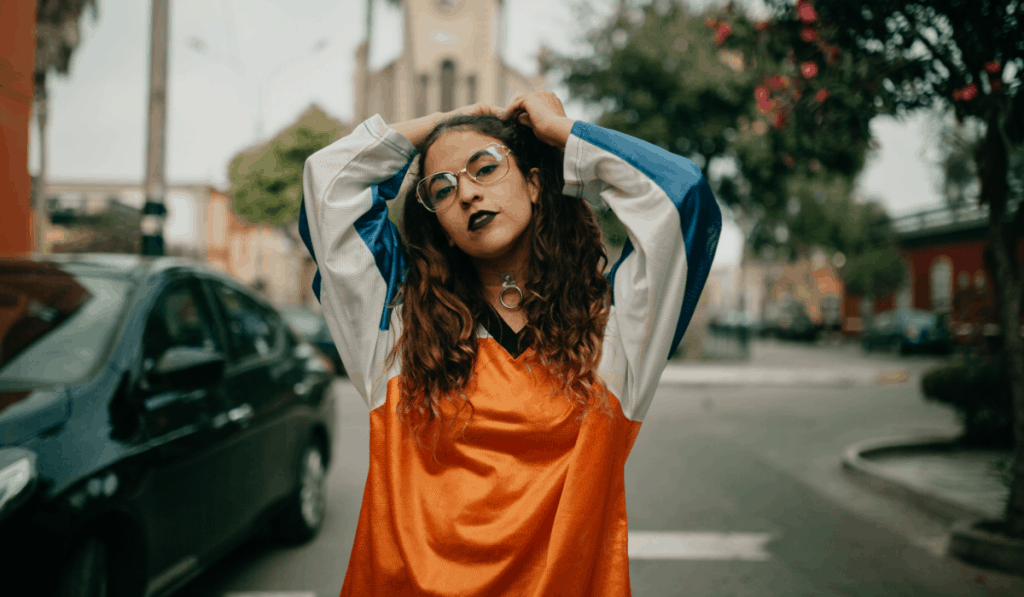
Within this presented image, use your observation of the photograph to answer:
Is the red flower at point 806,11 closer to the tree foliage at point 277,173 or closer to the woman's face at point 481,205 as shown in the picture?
the woman's face at point 481,205

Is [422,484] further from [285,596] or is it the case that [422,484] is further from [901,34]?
[901,34]

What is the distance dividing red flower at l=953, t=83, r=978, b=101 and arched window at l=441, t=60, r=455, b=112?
32425mm

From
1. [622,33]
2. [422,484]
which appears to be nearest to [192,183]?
[622,33]

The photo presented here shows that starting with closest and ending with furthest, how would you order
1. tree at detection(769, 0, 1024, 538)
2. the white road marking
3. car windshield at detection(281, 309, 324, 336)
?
tree at detection(769, 0, 1024, 538) < the white road marking < car windshield at detection(281, 309, 324, 336)

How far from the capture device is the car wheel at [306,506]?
15.2 feet

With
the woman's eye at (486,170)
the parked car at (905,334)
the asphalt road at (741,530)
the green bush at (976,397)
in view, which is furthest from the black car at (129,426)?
the parked car at (905,334)

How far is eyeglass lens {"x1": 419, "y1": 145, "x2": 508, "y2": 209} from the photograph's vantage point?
1.61 meters

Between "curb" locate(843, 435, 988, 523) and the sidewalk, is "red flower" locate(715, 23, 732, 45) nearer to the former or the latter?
"curb" locate(843, 435, 988, 523)

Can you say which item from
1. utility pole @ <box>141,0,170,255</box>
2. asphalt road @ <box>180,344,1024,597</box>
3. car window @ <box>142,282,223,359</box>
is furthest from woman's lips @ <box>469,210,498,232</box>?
utility pole @ <box>141,0,170,255</box>

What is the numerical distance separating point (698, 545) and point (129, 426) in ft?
11.3

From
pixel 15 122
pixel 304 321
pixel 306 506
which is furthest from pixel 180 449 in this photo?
pixel 304 321

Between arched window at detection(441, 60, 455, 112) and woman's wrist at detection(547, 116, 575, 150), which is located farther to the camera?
arched window at detection(441, 60, 455, 112)

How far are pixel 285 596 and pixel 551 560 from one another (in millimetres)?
2911

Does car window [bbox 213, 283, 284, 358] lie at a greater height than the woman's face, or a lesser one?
lesser
